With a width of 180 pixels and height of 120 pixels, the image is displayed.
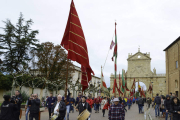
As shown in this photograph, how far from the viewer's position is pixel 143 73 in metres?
72.2

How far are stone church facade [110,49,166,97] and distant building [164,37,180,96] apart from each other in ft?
102

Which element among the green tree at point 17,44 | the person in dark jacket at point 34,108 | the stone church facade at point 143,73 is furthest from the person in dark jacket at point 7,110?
the stone church facade at point 143,73

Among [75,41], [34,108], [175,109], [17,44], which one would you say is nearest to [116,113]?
[75,41]

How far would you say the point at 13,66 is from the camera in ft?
116

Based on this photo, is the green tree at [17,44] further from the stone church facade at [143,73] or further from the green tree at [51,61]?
the stone church facade at [143,73]

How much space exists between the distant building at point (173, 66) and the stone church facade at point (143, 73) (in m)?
31.0

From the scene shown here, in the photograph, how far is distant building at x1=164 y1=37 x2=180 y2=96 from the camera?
34.1 m

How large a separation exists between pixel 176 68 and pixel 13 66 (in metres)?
30.5

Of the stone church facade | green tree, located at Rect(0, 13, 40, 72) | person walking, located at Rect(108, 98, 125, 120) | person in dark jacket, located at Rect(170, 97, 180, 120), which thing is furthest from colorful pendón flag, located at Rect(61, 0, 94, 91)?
the stone church facade

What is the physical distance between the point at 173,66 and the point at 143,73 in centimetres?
3614

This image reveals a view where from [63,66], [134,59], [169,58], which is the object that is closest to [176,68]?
[169,58]

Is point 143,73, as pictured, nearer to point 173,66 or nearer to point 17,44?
point 173,66

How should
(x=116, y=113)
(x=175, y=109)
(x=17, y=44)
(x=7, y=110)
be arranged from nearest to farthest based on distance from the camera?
(x=7, y=110), (x=116, y=113), (x=175, y=109), (x=17, y=44)

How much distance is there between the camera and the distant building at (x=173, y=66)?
34094 millimetres
